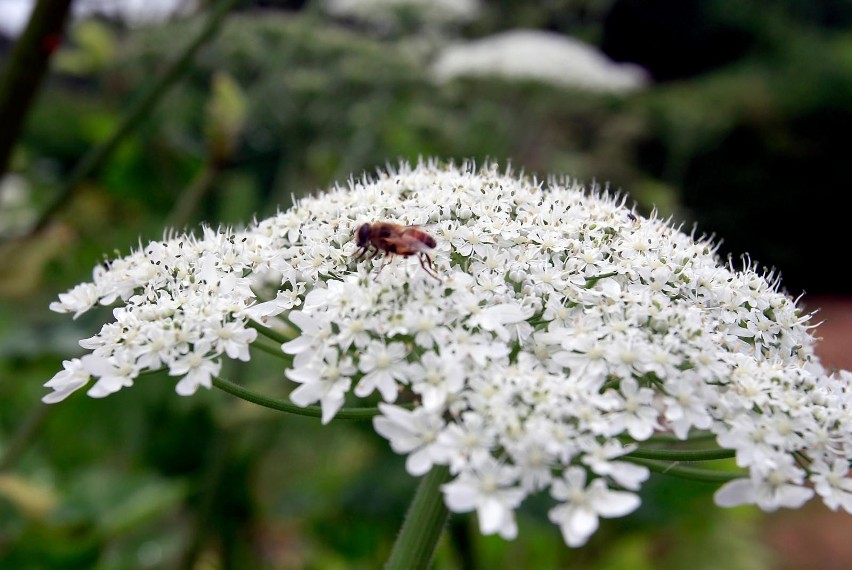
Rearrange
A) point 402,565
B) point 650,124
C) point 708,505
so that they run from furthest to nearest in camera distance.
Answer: point 650,124, point 708,505, point 402,565

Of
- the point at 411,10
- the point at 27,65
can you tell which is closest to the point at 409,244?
the point at 27,65

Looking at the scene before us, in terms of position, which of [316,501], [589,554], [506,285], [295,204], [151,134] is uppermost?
[506,285]

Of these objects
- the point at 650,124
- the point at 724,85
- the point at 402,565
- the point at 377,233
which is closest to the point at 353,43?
the point at 377,233

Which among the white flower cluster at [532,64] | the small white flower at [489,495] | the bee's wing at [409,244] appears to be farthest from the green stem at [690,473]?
the white flower cluster at [532,64]

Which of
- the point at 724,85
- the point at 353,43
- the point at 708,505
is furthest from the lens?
the point at 724,85

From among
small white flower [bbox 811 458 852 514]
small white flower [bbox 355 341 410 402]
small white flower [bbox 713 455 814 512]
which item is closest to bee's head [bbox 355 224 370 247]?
small white flower [bbox 355 341 410 402]

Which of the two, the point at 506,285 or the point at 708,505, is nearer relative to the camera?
the point at 506,285

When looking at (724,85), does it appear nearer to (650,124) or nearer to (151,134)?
(650,124)
